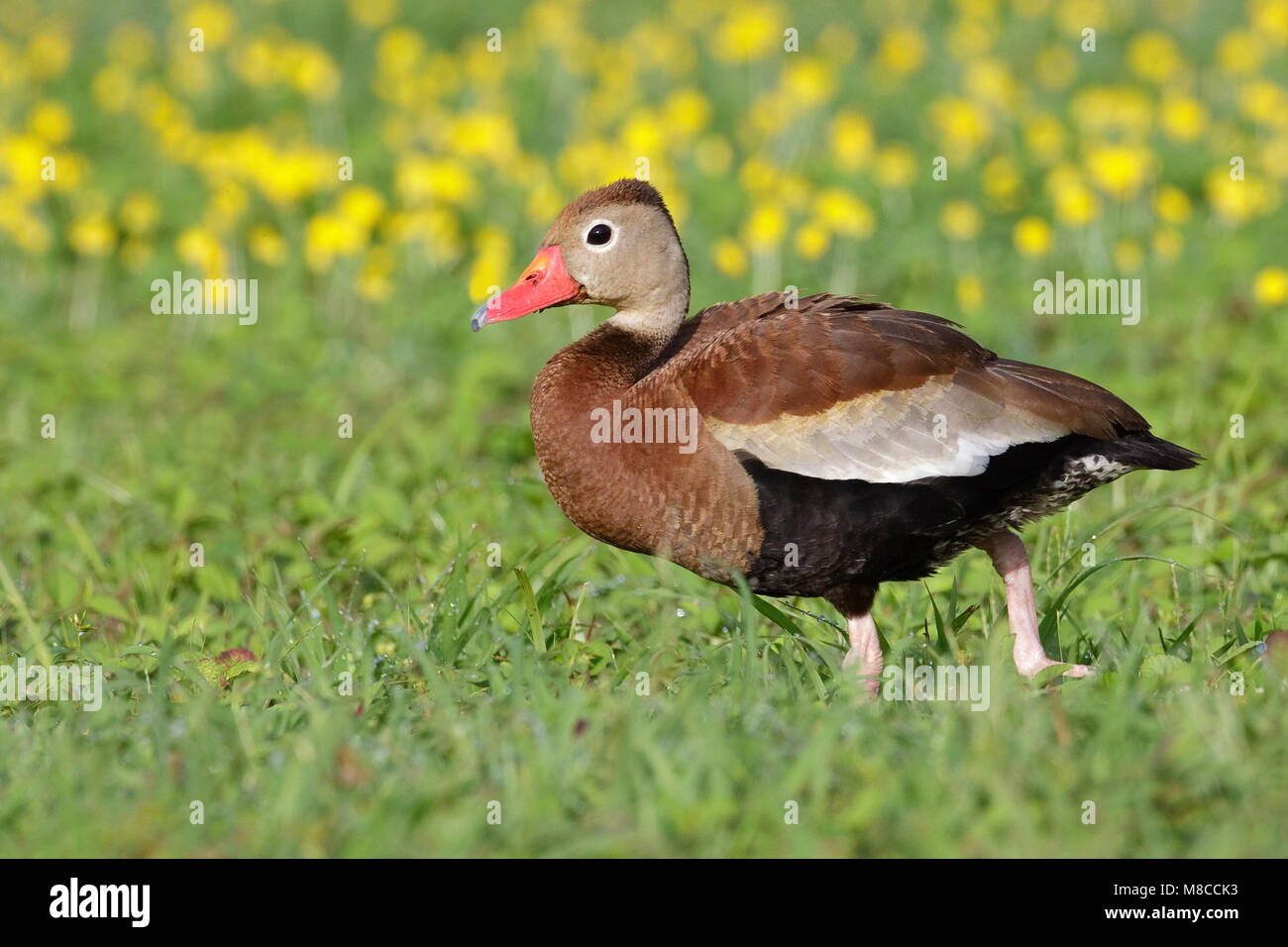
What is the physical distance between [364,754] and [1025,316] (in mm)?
5132

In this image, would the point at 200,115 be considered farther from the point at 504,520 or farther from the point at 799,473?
the point at 799,473

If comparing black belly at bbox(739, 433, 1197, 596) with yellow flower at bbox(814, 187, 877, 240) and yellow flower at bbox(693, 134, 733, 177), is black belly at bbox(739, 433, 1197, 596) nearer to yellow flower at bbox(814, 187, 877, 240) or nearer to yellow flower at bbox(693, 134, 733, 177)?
yellow flower at bbox(814, 187, 877, 240)

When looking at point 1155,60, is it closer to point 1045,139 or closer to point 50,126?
point 1045,139

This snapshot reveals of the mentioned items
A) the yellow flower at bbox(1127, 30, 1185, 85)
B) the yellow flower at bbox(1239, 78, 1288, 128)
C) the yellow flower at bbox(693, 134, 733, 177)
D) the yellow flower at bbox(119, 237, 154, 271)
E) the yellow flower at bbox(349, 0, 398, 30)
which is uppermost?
the yellow flower at bbox(349, 0, 398, 30)

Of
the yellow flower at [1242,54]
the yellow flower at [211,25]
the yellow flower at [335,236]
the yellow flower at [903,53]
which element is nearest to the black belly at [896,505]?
the yellow flower at [335,236]

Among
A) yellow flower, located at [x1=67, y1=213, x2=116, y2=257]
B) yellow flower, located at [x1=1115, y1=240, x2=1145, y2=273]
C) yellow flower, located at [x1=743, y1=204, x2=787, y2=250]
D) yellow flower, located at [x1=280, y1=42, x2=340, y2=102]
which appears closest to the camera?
yellow flower, located at [x1=743, y1=204, x2=787, y2=250]

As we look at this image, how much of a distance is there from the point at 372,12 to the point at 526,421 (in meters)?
5.97

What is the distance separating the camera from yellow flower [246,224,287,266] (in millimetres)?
8234

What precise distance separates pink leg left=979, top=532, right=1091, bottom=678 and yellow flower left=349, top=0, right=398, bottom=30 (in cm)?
850

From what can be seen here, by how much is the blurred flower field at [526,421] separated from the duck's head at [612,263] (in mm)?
706

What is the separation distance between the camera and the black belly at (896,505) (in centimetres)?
395

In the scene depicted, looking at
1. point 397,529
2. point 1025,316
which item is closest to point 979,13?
point 1025,316

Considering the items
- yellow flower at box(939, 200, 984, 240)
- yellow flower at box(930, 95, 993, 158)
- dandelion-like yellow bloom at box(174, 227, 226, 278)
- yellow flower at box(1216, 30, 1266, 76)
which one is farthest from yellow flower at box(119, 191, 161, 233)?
yellow flower at box(1216, 30, 1266, 76)

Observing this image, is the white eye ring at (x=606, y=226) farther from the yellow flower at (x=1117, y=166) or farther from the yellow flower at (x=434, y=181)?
the yellow flower at (x=1117, y=166)
